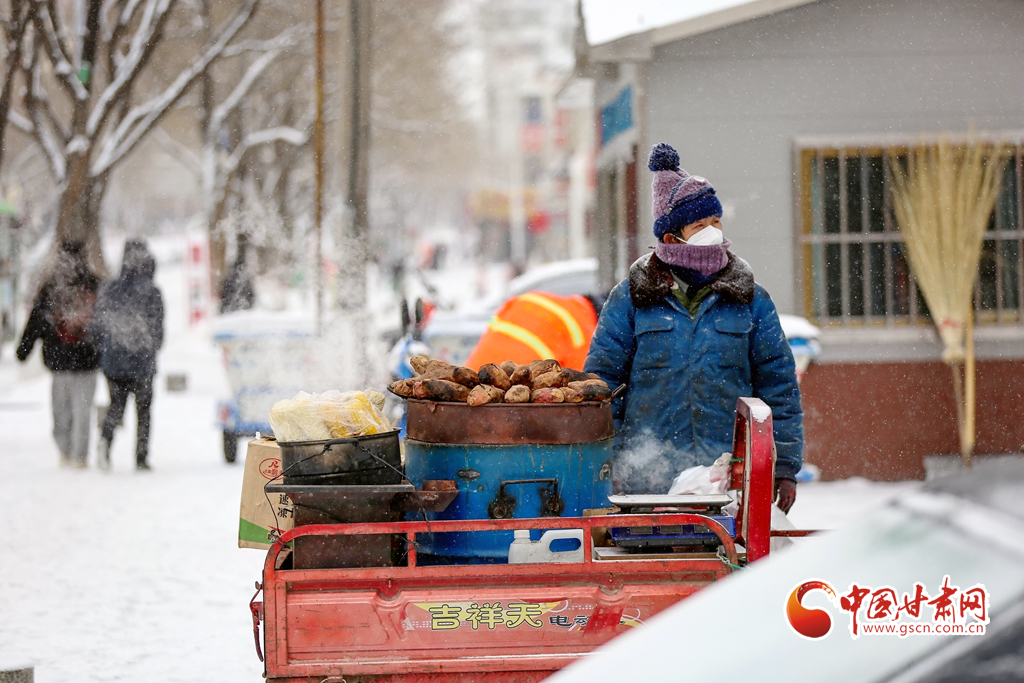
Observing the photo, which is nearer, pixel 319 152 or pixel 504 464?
pixel 504 464

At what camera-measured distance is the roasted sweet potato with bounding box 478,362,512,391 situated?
11.9 ft

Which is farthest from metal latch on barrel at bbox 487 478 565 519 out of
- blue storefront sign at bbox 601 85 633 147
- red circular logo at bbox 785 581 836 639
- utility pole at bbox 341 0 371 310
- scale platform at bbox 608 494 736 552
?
utility pole at bbox 341 0 371 310

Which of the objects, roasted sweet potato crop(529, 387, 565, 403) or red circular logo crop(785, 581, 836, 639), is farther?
roasted sweet potato crop(529, 387, 565, 403)

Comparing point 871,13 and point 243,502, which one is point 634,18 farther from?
point 243,502

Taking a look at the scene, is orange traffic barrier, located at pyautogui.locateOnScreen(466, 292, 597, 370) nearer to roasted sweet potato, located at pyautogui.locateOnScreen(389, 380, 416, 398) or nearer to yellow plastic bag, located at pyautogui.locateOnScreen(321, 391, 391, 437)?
roasted sweet potato, located at pyautogui.locateOnScreen(389, 380, 416, 398)

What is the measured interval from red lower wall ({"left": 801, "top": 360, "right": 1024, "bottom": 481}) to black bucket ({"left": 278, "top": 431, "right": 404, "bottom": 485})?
6.31 meters

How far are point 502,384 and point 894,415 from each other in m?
6.25

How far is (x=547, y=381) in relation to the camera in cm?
366

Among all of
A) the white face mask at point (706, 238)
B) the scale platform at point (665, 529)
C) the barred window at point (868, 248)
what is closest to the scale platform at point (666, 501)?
the scale platform at point (665, 529)

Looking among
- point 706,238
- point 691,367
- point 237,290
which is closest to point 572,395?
point 691,367

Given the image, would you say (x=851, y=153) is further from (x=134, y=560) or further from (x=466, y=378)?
(x=466, y=378)

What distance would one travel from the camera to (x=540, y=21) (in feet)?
267

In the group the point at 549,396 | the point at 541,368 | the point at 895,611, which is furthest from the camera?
the point at 541,368

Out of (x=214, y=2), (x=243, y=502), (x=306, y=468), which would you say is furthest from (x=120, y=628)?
(x=214, y=2)
